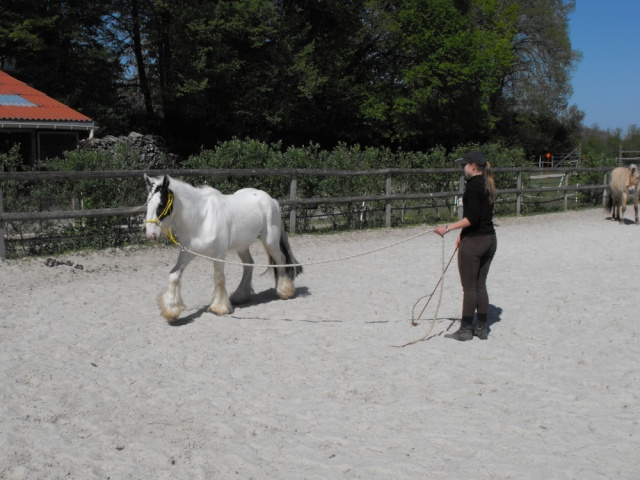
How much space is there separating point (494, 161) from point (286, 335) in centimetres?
1492

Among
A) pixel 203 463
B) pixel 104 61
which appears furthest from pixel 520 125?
pixel 203 463

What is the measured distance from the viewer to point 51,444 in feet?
13.9

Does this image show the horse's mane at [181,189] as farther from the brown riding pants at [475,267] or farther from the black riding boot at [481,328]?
the black riding boot at [481,328]

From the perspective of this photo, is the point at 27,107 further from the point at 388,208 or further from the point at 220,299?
the point at 220,299

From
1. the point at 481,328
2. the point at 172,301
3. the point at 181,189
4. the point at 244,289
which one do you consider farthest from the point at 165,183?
the point at 481,328

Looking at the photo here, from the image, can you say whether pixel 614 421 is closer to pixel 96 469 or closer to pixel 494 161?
pixel 96 469

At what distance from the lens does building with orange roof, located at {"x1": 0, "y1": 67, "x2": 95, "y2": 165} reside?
18281mm

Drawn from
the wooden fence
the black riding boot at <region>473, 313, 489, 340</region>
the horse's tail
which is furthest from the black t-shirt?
the wooden fence

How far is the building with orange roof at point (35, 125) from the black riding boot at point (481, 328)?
14.9m

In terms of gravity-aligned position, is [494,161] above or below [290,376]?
above

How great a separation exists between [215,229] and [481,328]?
301 centimetres

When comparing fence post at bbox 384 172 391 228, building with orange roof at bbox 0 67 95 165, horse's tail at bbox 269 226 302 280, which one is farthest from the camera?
building with orange roof at bbox 0 67 95 165

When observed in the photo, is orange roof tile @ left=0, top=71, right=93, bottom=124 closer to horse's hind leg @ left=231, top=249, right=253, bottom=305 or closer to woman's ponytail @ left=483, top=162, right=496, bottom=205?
horse's hind leg @ left=231, top=249, right=253, bottom=305

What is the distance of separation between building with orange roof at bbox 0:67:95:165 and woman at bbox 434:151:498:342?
48.3 feet
